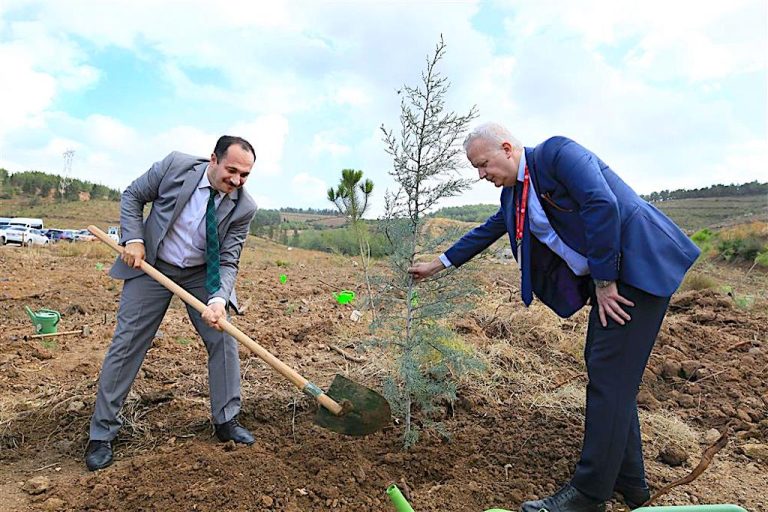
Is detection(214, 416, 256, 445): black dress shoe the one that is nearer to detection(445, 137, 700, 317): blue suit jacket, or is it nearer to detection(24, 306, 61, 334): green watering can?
detection(445, 137, 700, 317): blue suit jacket

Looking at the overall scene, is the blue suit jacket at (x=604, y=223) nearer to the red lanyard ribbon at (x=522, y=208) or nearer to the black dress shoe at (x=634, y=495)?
the red lanyard ribbon at (x=522, y=208)

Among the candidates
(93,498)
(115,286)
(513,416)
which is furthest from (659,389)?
(115,286)

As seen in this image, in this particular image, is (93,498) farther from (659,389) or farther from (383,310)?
(659,389)

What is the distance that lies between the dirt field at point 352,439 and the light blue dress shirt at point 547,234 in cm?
59

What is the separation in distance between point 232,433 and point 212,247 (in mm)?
1033

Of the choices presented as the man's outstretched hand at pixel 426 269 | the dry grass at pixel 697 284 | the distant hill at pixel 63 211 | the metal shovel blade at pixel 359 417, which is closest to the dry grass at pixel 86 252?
the dry grass at pixel 697 284

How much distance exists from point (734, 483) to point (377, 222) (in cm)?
224

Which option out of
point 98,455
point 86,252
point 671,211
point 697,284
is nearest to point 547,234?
point 98,455

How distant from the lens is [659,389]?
14.0 feet

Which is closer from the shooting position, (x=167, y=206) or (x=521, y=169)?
(x=521, y=169)

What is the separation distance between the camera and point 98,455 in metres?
2.89

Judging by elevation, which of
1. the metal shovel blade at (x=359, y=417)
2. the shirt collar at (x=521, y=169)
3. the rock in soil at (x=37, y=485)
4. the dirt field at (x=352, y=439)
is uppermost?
the shirt collar at (x=521, y=169)

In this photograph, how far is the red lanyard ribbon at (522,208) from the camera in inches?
94.6

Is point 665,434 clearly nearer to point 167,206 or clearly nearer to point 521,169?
point 521,169
